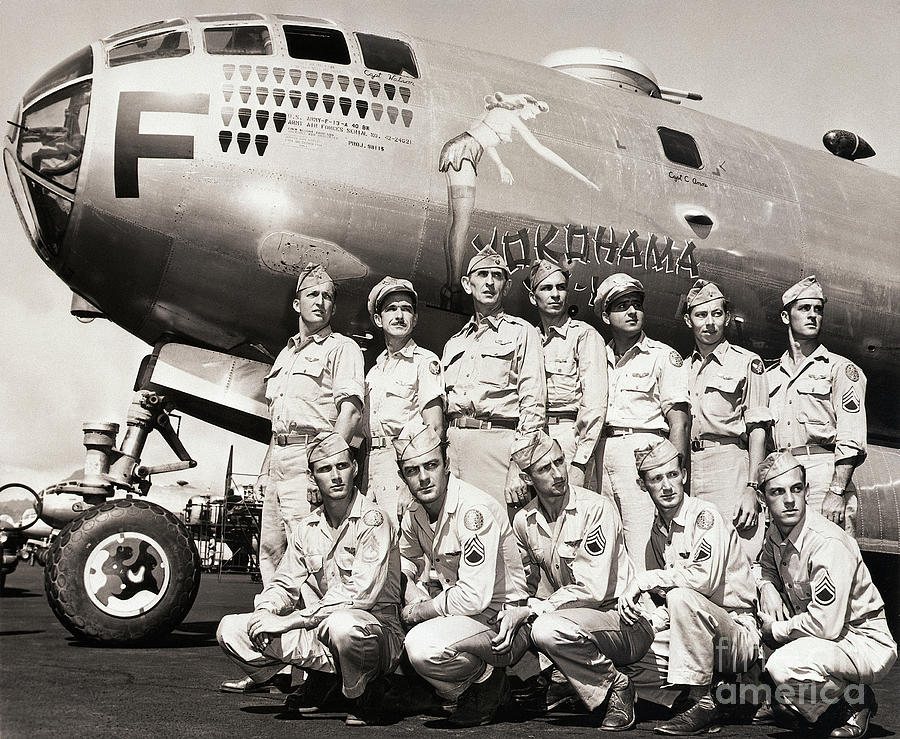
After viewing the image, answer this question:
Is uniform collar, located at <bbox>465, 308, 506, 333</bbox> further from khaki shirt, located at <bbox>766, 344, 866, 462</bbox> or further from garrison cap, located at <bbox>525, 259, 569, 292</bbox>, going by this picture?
khaki shirt, located at <bbox>766, 344, 866, 462</bbox>

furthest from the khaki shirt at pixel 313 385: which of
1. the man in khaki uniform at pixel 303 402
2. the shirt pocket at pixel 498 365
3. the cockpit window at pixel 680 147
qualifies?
the cockpit window at pixel 680 147

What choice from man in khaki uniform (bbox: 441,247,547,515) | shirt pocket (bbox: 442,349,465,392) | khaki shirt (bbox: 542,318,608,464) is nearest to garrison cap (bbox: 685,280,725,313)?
khaki shirt (bbox: 542,318,608,464)

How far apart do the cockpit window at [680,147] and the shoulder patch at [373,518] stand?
425 centimetres

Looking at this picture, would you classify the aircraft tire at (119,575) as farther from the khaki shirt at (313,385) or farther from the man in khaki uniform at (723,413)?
the man in khaki uniform at (723,413)

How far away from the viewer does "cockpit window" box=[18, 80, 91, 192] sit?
21.2ft

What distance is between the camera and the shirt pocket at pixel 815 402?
20.4ft

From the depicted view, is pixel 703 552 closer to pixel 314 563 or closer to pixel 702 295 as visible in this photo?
pixel 314 563

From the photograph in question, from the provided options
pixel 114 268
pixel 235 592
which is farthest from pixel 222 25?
pixel 235 592

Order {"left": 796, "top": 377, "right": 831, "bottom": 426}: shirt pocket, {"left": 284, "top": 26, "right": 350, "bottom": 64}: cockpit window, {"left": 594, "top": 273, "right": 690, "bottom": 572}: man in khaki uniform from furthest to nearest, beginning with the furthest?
{"left": 284, "top": 26, "right": 350, "bottom": 64}: cockpit window
{"left": 796, "top": 377, "right": 831, "bottom": 426}: shirt pocket
{"left": 594, "top": 273, "right": 690, "bottom": 572}: man in khaki uniform

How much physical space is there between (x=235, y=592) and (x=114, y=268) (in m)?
9.97

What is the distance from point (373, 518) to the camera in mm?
4895

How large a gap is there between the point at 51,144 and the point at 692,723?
17.1 feet

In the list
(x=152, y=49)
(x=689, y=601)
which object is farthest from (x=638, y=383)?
(x=152, y=49)

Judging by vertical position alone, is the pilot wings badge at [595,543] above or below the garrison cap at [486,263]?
below
